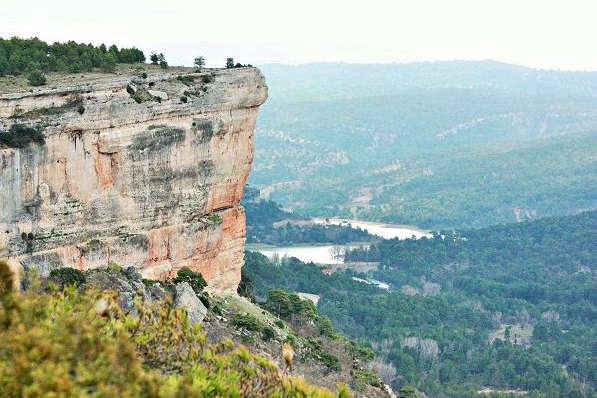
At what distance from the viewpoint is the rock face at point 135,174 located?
43.9 meters

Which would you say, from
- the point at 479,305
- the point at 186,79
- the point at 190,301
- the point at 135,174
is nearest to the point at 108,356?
the point at 190,301

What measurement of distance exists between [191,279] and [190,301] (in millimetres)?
3481

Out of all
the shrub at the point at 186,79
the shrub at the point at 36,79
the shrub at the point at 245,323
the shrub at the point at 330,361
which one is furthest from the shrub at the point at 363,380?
A: the shrub at the point at 36,79

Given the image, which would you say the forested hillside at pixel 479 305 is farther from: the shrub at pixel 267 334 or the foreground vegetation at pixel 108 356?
the foreground vegetation at pixel 108 356

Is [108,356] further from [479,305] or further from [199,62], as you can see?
[479,305]

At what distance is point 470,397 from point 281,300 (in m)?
27.3

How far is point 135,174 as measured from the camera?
4784 cm

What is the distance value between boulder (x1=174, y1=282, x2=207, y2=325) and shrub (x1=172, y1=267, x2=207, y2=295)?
1752 millimetres

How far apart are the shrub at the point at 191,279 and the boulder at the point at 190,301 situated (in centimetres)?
175

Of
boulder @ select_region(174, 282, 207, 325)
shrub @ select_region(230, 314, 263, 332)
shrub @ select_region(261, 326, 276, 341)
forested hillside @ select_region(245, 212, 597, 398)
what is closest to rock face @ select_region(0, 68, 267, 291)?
boulder @ select_region(174, 282, 207, 325)

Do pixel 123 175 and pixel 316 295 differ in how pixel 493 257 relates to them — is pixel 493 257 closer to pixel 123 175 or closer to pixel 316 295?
pixel 316 295

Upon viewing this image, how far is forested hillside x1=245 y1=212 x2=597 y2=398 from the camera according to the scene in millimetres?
92375

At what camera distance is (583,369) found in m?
95.7

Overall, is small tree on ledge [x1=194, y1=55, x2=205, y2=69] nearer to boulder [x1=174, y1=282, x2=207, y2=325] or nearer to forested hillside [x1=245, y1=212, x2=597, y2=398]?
boulder [x1=174, y1=282, x2=207, y2=325]
